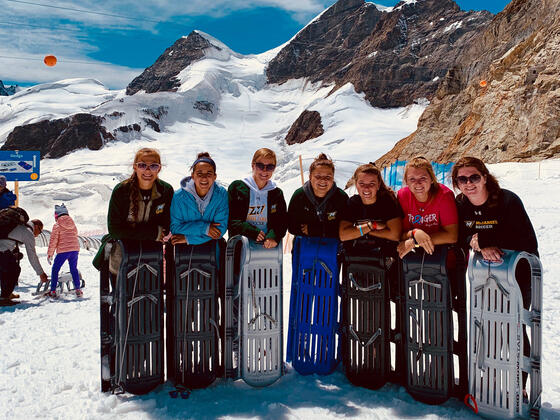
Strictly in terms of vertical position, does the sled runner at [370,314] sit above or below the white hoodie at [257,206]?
below

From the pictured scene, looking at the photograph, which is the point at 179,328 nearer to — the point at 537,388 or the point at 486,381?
the point at 486,381

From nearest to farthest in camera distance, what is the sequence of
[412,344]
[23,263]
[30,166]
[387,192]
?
[412,344] → [387,192] → [23,263] → [30,166]

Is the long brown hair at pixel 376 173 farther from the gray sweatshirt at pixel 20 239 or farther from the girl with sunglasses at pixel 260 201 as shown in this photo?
the gray sweatshirt at pixel 20 239

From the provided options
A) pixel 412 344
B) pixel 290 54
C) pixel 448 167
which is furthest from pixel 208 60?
pixel 412 344

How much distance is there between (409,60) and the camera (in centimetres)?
7525

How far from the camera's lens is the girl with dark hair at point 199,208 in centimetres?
302

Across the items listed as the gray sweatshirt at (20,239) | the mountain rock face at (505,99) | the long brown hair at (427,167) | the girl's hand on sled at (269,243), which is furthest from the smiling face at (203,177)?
the mountain rock face at (505,99)

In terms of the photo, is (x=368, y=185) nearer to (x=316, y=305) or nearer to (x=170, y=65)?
(x=316, y=305)

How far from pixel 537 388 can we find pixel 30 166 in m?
14.5

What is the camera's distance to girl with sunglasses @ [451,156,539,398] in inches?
104

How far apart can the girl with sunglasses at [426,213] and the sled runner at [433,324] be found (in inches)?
3.3

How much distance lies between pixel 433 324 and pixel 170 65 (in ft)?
426

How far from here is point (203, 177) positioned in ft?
10.1

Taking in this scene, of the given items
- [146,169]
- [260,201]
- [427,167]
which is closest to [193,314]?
[260,201]
